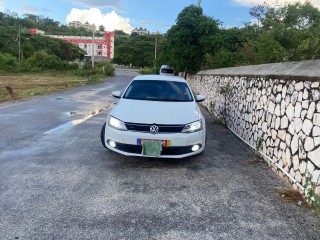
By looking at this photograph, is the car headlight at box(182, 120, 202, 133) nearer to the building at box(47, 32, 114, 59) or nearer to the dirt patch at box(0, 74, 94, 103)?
the dirt patch at box(0, 74, 94, 103)

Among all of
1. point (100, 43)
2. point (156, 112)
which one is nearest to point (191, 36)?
point (156, 112)

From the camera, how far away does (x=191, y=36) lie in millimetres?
20141

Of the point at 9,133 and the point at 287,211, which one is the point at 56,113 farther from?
the point at 287,211

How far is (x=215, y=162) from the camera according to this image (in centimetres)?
534

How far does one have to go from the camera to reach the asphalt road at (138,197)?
3.01m

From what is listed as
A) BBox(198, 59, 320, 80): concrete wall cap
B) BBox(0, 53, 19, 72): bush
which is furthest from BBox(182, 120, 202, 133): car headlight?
BBox(0, 53, 19, 72): bush

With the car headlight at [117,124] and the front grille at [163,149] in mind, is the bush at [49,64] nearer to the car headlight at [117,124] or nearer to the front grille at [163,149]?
the car headlight at [117,124]

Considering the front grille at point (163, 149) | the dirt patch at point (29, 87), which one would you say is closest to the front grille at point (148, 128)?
the front grille at point (163, 149)

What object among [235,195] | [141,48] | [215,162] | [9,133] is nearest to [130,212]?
[235,195]

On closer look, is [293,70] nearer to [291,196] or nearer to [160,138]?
[291,196]

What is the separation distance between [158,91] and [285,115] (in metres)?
2.55

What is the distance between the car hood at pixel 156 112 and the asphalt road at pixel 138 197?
824 millimetres

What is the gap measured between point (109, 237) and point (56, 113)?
28.2 feet

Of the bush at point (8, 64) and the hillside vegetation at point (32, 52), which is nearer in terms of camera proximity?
the bush at point (8, 64)
